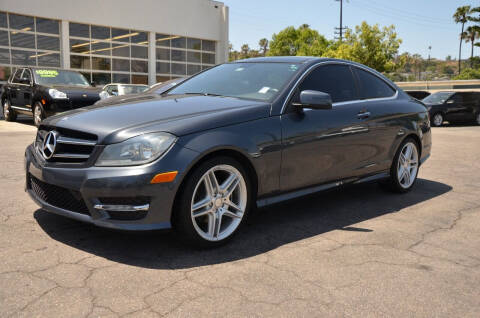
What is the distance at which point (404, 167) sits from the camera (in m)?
5.89

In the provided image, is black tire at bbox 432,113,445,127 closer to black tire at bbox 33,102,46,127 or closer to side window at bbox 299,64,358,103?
black tire at bbox 33,102,46,127

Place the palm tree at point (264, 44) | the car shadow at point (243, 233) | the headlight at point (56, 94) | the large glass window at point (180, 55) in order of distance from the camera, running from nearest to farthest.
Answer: the car shadow at point (243, 233), the headlight at point (56, 94), the large glass window at point (180, 55), the palm tree at point (264, 44)

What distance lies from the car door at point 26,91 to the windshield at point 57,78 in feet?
0.90

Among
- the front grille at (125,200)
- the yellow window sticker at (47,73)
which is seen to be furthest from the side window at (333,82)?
the yellow window sticker at (47,73)

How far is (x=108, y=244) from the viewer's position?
371cm

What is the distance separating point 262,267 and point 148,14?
2428cm

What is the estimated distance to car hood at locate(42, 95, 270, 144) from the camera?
11.3 feet

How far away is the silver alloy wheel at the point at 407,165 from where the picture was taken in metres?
5.82

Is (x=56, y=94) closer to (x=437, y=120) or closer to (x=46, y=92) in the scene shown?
(x=46, y=92)

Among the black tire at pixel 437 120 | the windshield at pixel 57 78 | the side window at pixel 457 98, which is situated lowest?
the black tire at pixel 437 120

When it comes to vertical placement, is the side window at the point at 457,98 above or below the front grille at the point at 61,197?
above

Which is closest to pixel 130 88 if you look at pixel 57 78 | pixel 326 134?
pixel 57 78

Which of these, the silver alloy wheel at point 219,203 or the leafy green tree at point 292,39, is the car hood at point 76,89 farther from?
the leafy green tree at point 292,39

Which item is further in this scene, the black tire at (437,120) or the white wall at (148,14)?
the white wall at (148,14)
